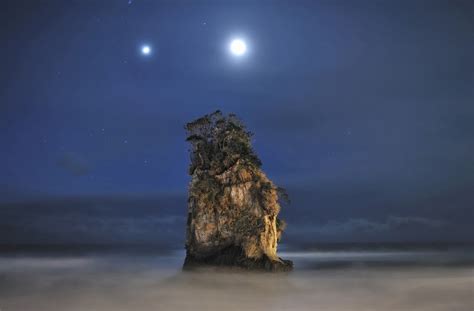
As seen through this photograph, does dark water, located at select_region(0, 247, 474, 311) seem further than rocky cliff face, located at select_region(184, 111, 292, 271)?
No

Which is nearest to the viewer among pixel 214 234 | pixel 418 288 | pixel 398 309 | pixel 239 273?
pixel 398 309

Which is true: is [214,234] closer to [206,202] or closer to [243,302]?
[206,202]

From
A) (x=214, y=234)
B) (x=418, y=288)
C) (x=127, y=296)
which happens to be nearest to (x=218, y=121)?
(x=214, y=234)

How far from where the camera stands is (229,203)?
1214 inches

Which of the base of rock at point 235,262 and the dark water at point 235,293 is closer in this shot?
the dark water at point 235,293

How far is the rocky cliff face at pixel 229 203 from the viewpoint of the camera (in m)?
30.3

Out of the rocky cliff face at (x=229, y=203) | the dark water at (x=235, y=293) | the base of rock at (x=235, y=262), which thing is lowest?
the dark water at (x=235, y=293)

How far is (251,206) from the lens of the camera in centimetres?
3062

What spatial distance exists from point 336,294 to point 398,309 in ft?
15.9

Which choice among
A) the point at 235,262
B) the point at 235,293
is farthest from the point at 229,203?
the point at 235,293

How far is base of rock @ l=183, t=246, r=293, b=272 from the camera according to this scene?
29938 millimetres

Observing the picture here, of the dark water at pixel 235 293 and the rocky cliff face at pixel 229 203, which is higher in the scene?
the rocky cliff face at pixel 229 203

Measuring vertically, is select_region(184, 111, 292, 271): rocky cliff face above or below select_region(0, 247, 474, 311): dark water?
above

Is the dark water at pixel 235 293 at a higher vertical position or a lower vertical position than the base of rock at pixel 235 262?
lower
